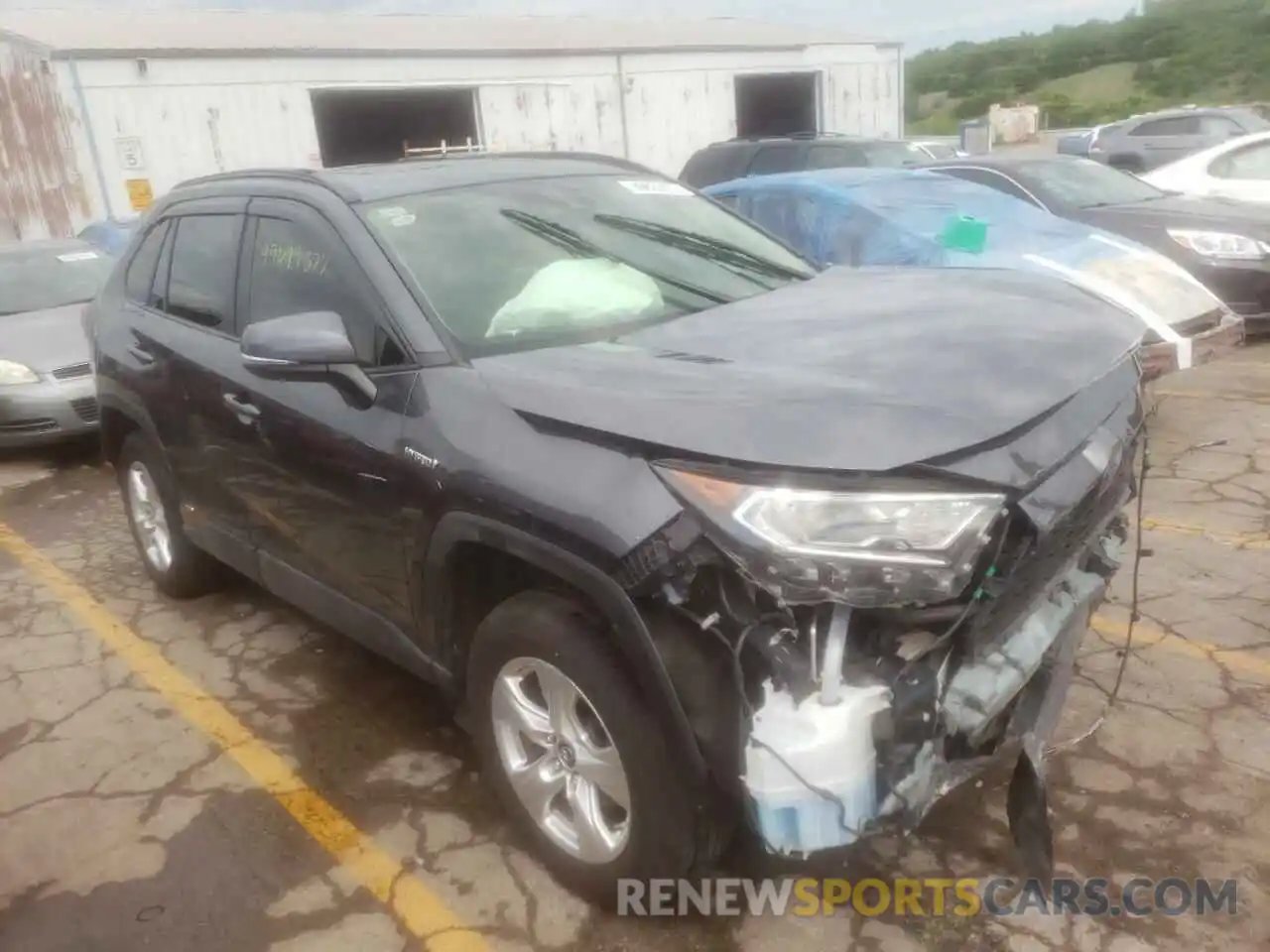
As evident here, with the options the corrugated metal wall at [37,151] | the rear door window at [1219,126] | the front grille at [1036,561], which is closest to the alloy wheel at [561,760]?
the front grille at [1036,561]

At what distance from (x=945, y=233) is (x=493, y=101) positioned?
12.8 m

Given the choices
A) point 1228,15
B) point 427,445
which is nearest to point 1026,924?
point 427,445

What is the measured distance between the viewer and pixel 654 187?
367 cm

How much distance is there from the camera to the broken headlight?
1.87 m

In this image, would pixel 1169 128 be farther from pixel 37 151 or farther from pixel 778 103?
pixel 37 151

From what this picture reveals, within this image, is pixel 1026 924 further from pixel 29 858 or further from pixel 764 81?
pixel 764 81

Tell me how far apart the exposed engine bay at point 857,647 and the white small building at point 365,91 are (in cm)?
1019

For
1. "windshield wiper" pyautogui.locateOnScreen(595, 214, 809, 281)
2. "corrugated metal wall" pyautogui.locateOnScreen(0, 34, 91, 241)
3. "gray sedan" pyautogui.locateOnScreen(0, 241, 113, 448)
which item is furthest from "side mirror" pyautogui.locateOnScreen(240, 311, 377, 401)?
"corrugated metal wall" pyautogui.locateOnScreen(0, 34, 91, 241)

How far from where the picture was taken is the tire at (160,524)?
4.25 meters

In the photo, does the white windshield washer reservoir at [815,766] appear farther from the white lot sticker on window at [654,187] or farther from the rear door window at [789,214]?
the rear door window at [789,214]


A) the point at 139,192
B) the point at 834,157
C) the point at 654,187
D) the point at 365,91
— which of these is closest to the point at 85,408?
the point at 654,187

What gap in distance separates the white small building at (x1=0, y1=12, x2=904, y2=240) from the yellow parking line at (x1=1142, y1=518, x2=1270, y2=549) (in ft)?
29.5

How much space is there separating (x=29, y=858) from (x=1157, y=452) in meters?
5.36

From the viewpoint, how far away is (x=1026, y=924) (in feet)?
7.86
